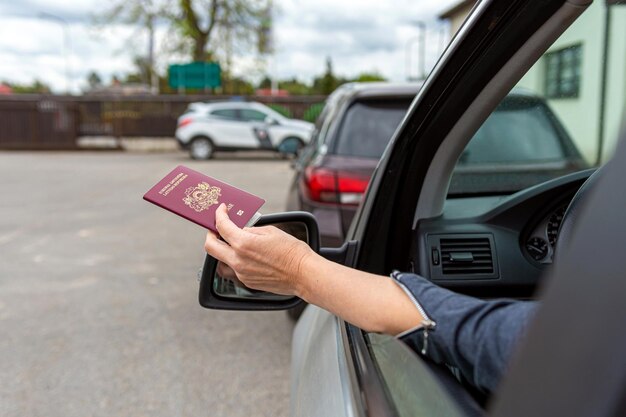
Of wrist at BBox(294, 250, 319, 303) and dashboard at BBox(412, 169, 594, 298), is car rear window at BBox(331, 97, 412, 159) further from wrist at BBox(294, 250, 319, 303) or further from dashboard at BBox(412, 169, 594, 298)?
wrist at BBox(294, 250, 319, 303)

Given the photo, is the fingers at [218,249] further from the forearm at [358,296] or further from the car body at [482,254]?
the car body at [482,254]

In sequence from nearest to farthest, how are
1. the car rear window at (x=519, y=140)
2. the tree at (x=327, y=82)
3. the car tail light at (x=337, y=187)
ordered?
the car rear window at (x=519, y=140), the car tail light at (x=337, y=187), the tree at (x=327, y=82)

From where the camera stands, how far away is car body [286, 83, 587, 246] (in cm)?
373

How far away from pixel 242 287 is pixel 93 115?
23861 mm

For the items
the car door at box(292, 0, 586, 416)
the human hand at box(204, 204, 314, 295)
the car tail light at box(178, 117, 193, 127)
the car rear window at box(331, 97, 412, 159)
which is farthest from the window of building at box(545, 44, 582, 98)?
the car tail light at box(178, 117, 193, 127)

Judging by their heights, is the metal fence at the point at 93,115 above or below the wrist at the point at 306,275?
above

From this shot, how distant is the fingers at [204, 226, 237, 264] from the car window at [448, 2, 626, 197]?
866 millimetres

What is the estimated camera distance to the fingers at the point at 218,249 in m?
1.29

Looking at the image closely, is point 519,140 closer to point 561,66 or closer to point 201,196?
point 561,66

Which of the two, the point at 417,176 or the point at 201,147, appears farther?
the point at 201,147

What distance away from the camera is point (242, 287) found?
160 centimetres

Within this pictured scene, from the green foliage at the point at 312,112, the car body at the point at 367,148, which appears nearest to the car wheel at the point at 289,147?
the car body at the point at 367,148

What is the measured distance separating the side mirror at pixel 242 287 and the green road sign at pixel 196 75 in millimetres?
26005

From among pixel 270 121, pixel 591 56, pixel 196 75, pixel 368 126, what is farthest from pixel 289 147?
pixel 196 75
